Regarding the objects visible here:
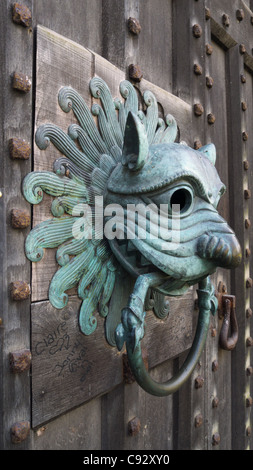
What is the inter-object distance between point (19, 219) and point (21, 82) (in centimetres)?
20

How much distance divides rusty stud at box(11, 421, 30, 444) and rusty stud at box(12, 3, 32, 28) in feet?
1.96

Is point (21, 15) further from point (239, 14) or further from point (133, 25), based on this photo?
point (239, 14)

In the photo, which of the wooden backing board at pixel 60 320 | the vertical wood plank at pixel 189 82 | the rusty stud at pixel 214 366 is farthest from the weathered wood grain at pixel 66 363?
the rusty stud at pixel 214 366

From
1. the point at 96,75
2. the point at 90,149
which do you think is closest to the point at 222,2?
the point at 96,75

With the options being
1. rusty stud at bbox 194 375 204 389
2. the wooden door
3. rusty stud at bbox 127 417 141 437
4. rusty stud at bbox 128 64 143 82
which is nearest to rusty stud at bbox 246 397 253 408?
the wooden door

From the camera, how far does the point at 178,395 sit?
1006 millimetres

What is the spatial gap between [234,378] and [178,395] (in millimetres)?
430

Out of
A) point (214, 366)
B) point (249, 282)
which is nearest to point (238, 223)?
point (249, 282)

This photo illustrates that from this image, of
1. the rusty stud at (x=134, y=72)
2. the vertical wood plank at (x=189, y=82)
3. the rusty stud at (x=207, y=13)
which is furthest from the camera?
the rusty stud at (x=207, y=13)

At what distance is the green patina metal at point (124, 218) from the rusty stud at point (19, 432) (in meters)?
0.18

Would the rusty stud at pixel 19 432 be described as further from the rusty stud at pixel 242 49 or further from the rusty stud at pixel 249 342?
the rusty stud at pixel 242 49

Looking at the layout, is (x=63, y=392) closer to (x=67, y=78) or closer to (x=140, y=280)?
(x=140, y=280)

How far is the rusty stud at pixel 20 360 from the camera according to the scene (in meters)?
0.55

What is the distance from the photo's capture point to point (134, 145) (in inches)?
23.3
